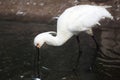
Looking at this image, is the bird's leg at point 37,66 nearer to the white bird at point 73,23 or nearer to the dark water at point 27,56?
the dark water at point 27,56

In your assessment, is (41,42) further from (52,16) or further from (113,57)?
(52,16)

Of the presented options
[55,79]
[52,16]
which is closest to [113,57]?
[55,79]

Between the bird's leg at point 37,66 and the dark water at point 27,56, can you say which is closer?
the bird's leg at point 37,66

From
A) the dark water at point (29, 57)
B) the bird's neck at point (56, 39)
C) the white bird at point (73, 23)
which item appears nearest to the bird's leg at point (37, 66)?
the dark water at point (29, 57)

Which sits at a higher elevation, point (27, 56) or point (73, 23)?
point (73, 23)

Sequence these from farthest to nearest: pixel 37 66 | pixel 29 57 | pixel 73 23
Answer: pixel 29 57
pixel 37 66
pixel 73 23

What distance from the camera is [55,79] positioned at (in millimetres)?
8859

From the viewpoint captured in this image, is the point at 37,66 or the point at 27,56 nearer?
the point at 37,66

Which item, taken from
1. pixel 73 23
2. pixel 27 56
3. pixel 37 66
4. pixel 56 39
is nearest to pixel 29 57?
pixel 27 56

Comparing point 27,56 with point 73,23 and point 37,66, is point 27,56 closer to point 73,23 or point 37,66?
point 37,66

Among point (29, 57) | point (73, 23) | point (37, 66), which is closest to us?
point (73, 23)

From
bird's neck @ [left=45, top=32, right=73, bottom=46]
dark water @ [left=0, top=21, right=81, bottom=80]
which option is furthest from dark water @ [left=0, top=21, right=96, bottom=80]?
bird's neck @ [left=45, top=32, right=73, bottom=46]

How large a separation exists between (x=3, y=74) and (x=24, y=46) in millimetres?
1922

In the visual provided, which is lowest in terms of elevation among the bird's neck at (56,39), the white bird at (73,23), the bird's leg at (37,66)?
the bird's leg at (37,66)
